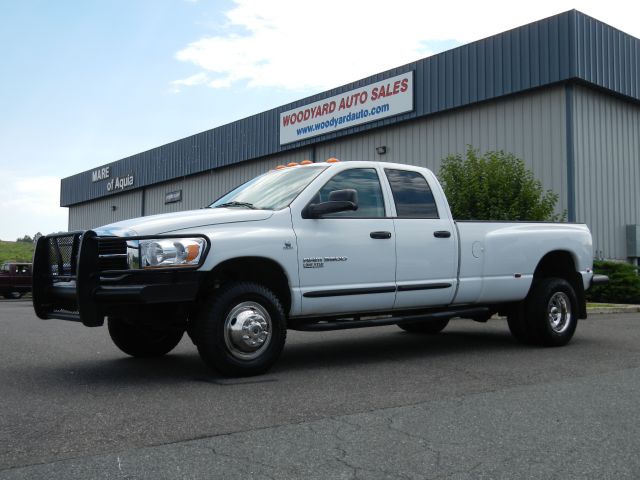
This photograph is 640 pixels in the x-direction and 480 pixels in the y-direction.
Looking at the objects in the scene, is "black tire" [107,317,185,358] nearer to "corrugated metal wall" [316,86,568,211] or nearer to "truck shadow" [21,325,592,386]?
"truck shadow" [21,325,592,386]

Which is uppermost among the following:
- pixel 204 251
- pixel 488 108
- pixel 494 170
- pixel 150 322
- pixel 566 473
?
pixel 488 108

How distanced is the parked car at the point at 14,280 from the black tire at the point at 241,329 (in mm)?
25604

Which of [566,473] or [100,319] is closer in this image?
[566,473]

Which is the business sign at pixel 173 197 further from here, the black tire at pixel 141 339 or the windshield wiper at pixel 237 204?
the windshield wiper at pixel 237 204

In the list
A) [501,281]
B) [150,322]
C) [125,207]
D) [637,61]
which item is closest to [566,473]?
[150,322]

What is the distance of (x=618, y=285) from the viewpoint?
1602 centimetres

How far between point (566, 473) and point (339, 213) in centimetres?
372

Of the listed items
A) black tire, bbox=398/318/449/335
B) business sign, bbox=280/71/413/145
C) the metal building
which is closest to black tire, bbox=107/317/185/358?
black tire, bbox=398/318/449/335

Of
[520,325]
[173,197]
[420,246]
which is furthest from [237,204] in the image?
[173,197]

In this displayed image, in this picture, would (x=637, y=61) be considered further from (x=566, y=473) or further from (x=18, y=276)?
(x=18, y=276)

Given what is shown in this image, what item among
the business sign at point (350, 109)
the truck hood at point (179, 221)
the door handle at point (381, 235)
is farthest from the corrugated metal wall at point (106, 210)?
the truck hood at point (179, 221)

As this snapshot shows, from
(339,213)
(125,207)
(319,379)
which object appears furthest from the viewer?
(125,207)

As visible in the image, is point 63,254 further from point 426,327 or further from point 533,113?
point 533,113

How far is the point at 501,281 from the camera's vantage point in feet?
26.0
